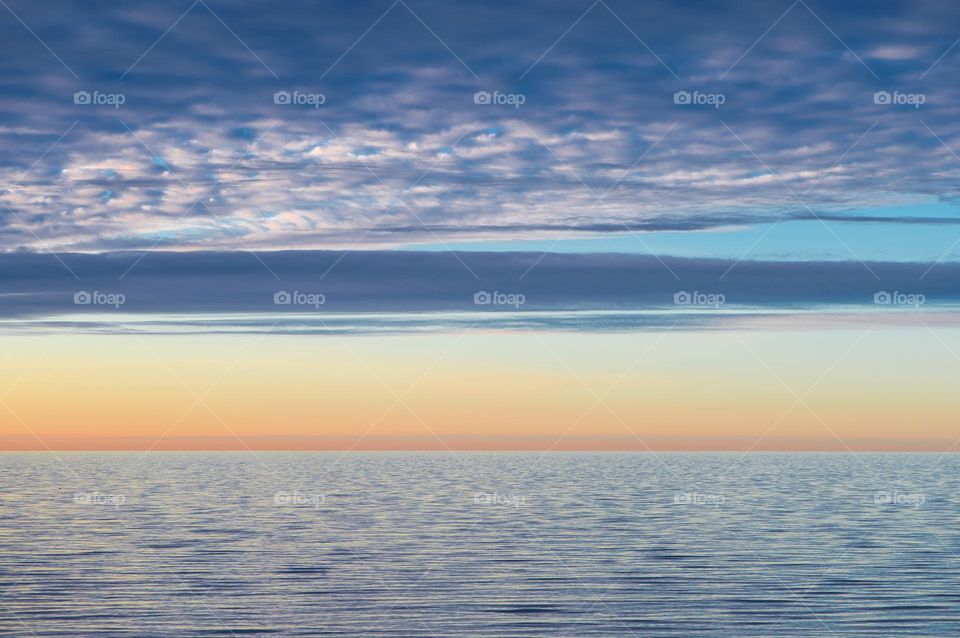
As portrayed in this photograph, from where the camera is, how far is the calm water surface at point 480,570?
56.0 metres

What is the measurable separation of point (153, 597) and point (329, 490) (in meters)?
104

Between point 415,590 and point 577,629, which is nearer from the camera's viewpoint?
point 577,629

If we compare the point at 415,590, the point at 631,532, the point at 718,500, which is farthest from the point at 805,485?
the point at 415,590

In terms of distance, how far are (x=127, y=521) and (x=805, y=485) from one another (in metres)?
123

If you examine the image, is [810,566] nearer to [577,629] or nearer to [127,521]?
[577,629]

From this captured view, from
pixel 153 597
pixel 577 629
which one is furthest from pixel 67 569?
pixel 577 629

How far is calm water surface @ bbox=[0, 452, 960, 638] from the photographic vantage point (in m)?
56.0

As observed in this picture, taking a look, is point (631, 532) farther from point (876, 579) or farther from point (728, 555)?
point (876, 579)

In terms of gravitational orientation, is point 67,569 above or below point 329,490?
below

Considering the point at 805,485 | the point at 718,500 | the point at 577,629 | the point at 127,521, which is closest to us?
the point at 577,629

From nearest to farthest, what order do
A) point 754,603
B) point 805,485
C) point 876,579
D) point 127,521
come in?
point 754,603 < point 876,579 < point 127,521 < point 805,485

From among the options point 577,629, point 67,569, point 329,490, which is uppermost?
point 329,490

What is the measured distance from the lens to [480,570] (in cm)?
7081

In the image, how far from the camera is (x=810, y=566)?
7375cm
